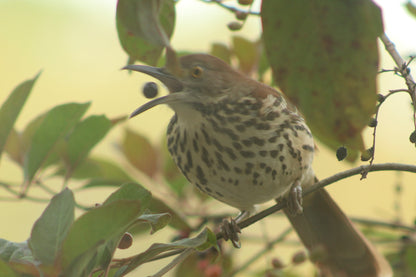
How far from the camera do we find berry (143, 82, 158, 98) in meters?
2.26

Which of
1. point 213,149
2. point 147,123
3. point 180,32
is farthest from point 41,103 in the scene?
point 213,149

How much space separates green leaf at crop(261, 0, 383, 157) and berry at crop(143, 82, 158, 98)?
1.27m

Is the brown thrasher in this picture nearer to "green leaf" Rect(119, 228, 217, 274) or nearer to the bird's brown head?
the bird's brown head

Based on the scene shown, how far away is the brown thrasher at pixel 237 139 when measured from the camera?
8.00 ft

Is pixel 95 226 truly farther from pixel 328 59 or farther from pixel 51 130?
pixel 51 130

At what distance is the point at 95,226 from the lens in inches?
47.8

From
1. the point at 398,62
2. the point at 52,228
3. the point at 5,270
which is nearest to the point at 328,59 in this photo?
the point at 398,62

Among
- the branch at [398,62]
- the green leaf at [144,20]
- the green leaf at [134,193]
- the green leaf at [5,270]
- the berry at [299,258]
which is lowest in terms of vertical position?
the berry at [299,258]

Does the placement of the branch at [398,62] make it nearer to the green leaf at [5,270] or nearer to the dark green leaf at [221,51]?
the green leaf at [5,270]

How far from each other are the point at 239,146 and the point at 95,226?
1.26 meters

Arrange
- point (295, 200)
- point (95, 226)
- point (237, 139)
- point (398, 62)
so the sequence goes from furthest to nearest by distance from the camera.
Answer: point (295, 200) < point (237, 139) < point (398, 62) < point (95, 226)

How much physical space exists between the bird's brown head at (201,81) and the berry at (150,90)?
0.08 metres

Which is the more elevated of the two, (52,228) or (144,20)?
(144,20)

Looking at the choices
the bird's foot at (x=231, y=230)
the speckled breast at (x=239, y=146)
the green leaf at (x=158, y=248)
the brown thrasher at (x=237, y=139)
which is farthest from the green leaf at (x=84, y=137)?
the green leaf at (x=158, y=248)
